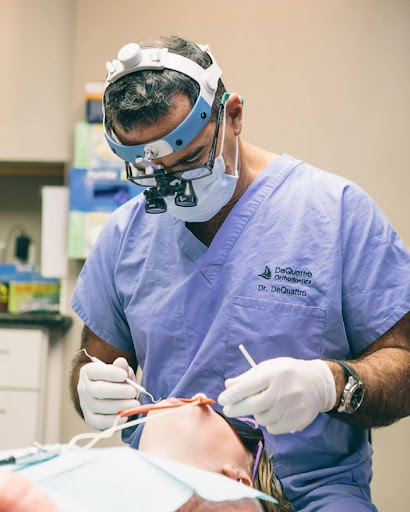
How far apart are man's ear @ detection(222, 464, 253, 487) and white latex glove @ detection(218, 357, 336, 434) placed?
0.31ft

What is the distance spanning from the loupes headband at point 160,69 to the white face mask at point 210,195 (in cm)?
10

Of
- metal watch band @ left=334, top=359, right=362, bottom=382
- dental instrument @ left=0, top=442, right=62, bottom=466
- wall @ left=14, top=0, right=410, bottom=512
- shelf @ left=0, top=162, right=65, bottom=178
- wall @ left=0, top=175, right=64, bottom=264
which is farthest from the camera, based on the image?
wall @ left=0, top=175, right=64, bottom=264

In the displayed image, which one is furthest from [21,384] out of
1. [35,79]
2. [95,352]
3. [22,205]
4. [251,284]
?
[251,284]

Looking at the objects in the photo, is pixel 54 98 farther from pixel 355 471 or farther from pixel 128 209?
pixel 355 471

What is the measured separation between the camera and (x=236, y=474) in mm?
1343

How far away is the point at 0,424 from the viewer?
3336 mm

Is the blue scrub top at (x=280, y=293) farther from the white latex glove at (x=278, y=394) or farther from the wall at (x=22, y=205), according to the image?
the wall at (x=22, y=205)

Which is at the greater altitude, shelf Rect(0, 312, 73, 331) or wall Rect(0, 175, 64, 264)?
wall Rect(0, 175, 64, 264)

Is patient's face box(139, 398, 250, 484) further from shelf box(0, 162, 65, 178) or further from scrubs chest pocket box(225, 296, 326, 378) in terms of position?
shelf box(0, 162, 65, 178)

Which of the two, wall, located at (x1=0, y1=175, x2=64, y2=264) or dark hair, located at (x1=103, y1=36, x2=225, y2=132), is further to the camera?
wall, located at (x1=0, y1=175, x2=64, y2=264)

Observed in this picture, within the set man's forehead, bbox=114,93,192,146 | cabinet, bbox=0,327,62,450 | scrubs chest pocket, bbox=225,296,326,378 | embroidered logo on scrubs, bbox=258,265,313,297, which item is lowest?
cabinet, bbox=0,327,62,450

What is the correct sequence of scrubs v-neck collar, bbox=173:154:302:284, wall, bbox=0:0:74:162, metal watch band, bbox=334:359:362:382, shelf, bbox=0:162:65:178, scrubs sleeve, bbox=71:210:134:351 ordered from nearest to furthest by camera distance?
metal watch band, bbox=334:359:362:382 < scrubs v-neck collar, bbox=173:154:302:284 < scrubs sleeve, bbox=71:210:134:351 < wall, bbox=0:0:74:162 < shelf, bbox=0:162:65:178

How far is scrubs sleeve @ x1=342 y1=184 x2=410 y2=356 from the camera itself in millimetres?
1554

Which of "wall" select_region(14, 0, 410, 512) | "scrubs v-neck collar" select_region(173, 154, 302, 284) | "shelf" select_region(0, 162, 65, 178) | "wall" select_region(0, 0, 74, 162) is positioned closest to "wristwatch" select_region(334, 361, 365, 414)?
"scrubs v-neck collar" select_region(173, 154, 302, 284)
